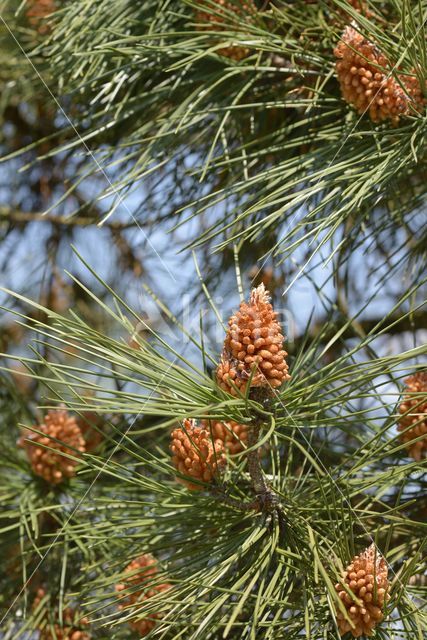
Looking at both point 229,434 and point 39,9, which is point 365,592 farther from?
point 39,9

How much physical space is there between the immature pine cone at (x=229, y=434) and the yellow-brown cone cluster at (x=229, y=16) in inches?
13.3

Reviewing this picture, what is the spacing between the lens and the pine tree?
658 millimetres

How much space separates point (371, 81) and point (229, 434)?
299 mm

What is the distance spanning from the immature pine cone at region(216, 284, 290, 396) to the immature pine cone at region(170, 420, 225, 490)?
0.08m

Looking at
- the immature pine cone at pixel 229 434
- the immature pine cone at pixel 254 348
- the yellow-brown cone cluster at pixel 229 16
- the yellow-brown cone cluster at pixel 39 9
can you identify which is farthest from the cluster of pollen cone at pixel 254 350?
the yellow-brown cone cluster at pixel 39 9

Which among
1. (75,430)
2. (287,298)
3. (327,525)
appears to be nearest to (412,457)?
Result: (327,525)

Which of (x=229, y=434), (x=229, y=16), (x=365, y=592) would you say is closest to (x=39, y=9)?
(x=229, y=16)

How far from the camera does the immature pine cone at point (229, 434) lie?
774 mm

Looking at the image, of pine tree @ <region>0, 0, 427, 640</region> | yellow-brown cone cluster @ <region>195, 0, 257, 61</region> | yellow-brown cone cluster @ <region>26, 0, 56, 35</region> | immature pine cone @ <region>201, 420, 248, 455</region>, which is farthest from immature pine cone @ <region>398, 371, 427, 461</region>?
yellow-brown cone cluster @ <region>26, 0, 56, 35</region>

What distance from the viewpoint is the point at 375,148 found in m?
0.78

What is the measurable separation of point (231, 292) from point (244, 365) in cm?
64

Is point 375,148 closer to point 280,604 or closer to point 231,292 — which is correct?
point 280,604

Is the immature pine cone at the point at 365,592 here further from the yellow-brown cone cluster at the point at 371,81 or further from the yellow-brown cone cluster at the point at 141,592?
the yellow-brown cone cluster at the point at 371,81

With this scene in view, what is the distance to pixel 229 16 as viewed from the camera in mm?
892
